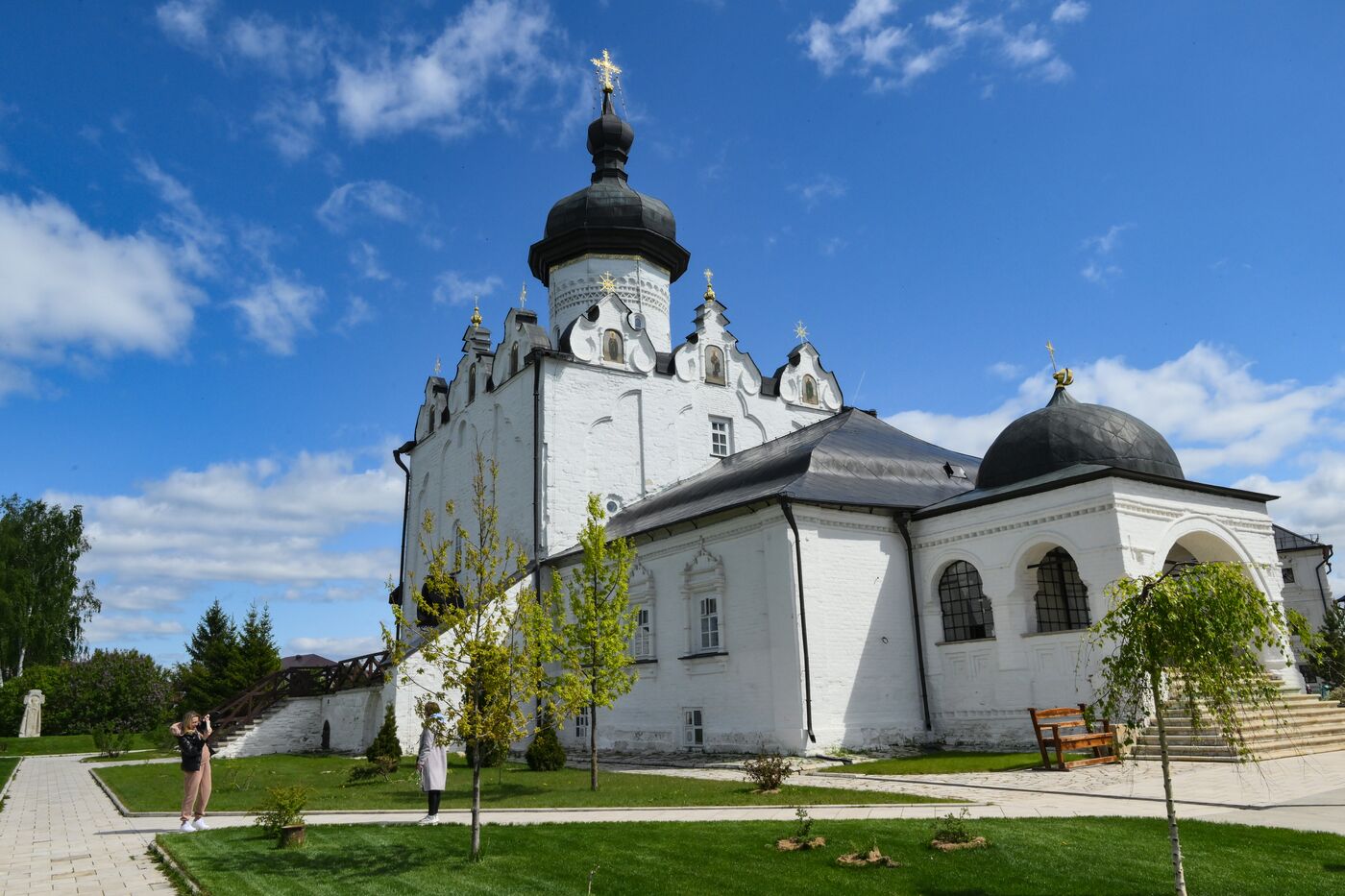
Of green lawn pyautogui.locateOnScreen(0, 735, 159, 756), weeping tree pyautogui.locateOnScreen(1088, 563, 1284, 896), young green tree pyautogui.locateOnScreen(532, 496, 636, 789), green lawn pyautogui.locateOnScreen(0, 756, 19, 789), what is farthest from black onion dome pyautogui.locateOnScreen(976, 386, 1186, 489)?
green lawn pyautogui.locateOnScreen(0, 735, 159, 756)

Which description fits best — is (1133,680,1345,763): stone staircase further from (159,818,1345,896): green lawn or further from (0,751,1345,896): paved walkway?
(159,818,1345,896): green lawn

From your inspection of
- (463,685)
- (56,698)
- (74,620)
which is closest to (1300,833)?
(463,685)

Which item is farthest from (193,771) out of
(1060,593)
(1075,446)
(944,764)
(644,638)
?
(1075,446)

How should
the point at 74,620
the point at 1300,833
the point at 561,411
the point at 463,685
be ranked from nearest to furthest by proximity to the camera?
the point at 1300,833 < the point at 463,685 < the point at 561,411 < the point at 74,620

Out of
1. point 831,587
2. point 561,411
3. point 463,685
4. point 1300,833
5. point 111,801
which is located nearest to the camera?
point 1300,833

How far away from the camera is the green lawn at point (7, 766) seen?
1949cm

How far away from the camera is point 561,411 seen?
1022 inches

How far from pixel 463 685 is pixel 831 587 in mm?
10901

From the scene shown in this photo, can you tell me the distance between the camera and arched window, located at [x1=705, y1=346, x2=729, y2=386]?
2888 cm

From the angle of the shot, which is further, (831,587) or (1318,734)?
(831,587)

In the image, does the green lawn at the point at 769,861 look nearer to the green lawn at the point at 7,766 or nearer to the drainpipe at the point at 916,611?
the drainpipe at the point at 916,611

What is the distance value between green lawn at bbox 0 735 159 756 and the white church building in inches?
668

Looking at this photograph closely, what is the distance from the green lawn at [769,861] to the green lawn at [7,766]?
13.2 m

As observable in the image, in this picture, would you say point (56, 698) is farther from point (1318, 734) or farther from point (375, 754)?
point (1318, 734)
